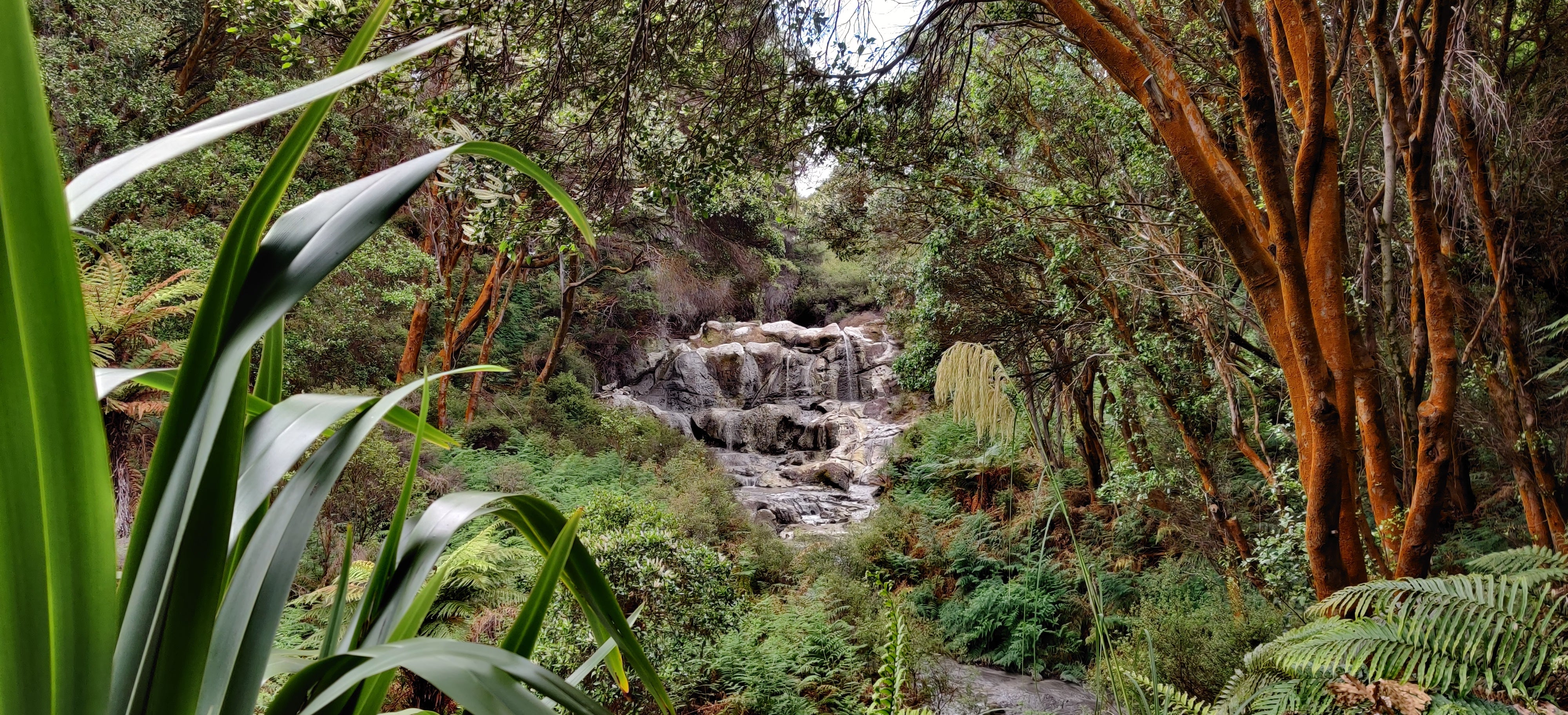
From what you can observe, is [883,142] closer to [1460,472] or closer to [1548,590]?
[1548,590]

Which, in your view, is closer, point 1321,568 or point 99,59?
point 1321,568

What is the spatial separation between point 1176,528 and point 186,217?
9076 millimetres

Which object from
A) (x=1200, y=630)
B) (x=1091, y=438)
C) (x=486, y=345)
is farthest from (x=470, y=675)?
(x=486, y=345)

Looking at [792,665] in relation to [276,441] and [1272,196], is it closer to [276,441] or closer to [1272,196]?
[1272,196]

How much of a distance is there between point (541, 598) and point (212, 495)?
28cm

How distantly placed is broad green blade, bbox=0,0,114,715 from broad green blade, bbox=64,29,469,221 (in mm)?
73

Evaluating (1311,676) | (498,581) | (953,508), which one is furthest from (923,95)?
(953,508)

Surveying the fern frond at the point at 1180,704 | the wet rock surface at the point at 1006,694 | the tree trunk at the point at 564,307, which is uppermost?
the tree trunk at the point at 564,307

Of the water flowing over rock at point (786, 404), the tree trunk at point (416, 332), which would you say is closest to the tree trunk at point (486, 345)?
the tree trunk at point (416, 332)

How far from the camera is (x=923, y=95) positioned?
3.76 meters

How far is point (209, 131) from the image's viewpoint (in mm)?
435

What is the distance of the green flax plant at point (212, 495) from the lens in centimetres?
33

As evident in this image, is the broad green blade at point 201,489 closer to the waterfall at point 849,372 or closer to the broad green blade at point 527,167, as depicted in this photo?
the broad green blade at point 527,167

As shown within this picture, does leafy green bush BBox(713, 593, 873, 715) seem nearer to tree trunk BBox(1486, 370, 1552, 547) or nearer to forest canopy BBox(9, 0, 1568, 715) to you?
forest canopy BBox(9, 0, 1568, 715)
